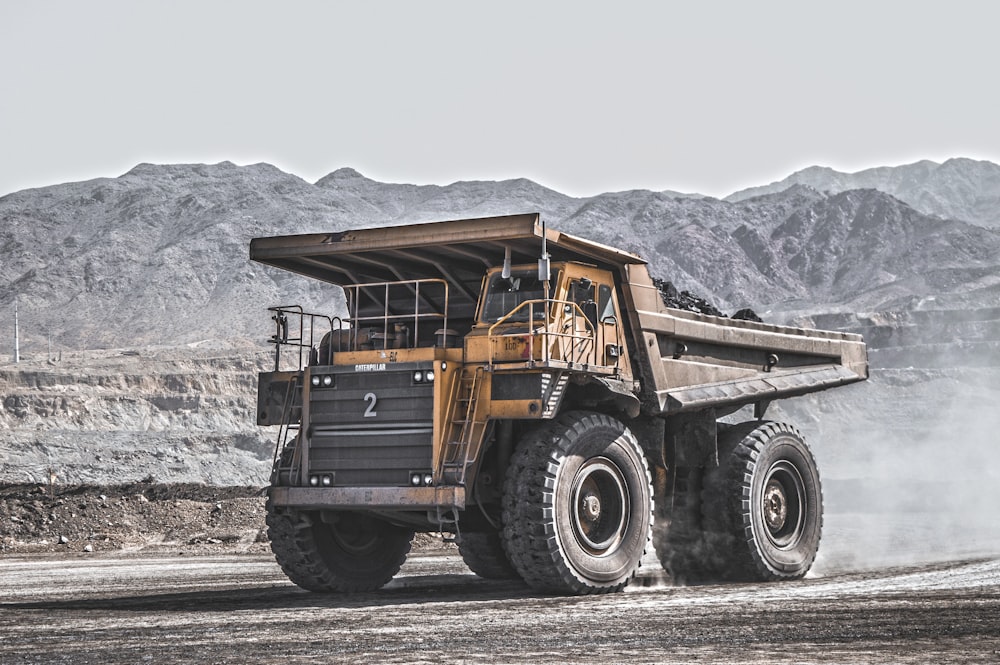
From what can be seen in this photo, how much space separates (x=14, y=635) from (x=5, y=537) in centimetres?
1413

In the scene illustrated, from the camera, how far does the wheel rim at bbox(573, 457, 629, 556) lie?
12594mm

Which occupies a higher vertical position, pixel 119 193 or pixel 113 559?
pixel 119 193

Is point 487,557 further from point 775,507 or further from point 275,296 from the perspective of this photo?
point 275,296

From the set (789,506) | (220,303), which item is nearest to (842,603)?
(789,506)

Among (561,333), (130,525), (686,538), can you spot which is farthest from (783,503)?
(130,525)

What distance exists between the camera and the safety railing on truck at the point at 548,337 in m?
12.3

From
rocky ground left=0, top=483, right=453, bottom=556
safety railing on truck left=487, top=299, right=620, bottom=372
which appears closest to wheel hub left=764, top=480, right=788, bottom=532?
safety railing on truck left=487, top=299, right=620, bottom=372

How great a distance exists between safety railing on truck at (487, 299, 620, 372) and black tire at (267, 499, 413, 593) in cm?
274

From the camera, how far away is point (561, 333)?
12.6m

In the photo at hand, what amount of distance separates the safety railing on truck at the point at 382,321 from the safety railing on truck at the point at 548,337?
0.73m

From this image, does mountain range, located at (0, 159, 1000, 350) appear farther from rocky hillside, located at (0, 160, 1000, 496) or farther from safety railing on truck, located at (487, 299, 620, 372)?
safety railing on truck, located at (487, 299, 620, 372)

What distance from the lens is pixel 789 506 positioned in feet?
51.4

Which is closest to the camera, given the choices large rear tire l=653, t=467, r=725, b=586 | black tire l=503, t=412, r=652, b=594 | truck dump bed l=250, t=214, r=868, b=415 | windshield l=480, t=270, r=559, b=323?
black tire l=503, t=412, r=652, b=594

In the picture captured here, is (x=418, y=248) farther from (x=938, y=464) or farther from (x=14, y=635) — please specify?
(x=938, y=464)
